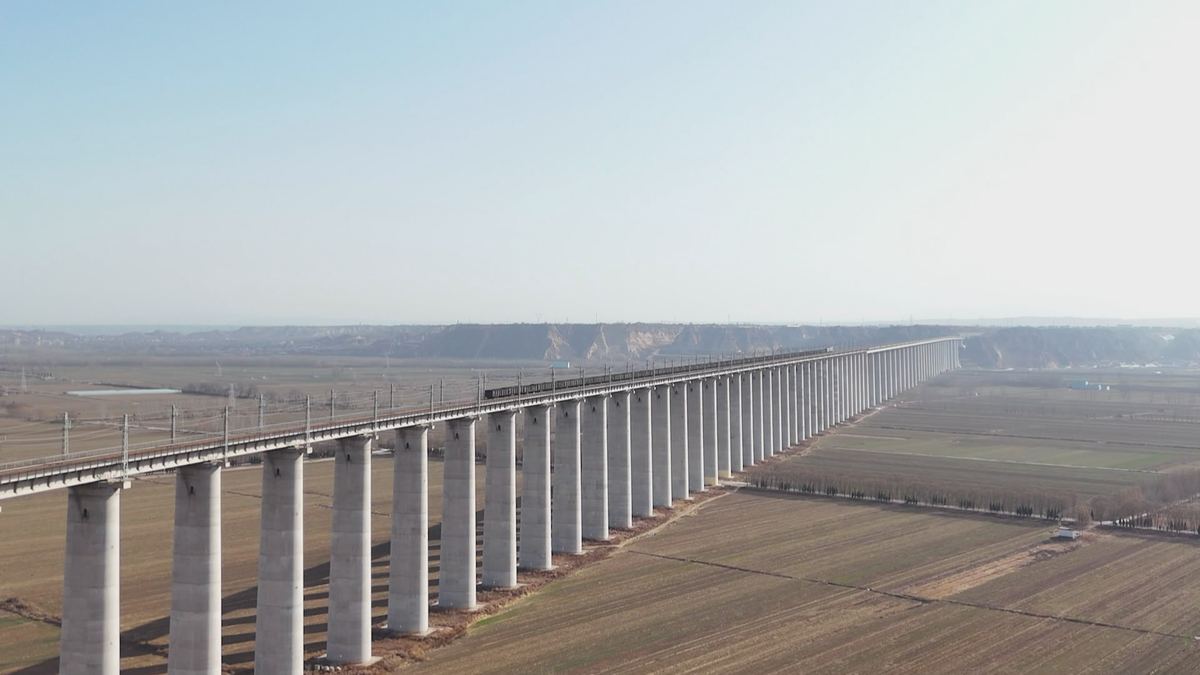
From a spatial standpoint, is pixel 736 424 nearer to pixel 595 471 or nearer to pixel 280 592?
pixel 595 471

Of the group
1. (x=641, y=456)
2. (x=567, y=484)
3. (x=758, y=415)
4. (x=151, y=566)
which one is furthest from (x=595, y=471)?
(x=758, y=415)

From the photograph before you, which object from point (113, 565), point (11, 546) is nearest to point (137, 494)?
point (11, 546)

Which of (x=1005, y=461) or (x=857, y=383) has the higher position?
(x=857, y=383)

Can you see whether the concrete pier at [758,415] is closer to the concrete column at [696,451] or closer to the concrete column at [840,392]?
the concrete column at [696,451]

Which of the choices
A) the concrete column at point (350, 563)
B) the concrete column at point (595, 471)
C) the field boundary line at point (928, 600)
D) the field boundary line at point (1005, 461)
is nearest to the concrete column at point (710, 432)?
the concrete column at point (595, 471)

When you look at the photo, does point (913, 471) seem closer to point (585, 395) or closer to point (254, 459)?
point (585, 395)

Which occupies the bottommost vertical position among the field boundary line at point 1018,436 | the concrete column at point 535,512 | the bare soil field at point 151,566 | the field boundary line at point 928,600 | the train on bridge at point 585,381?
the field boundary line at point 1018,436
